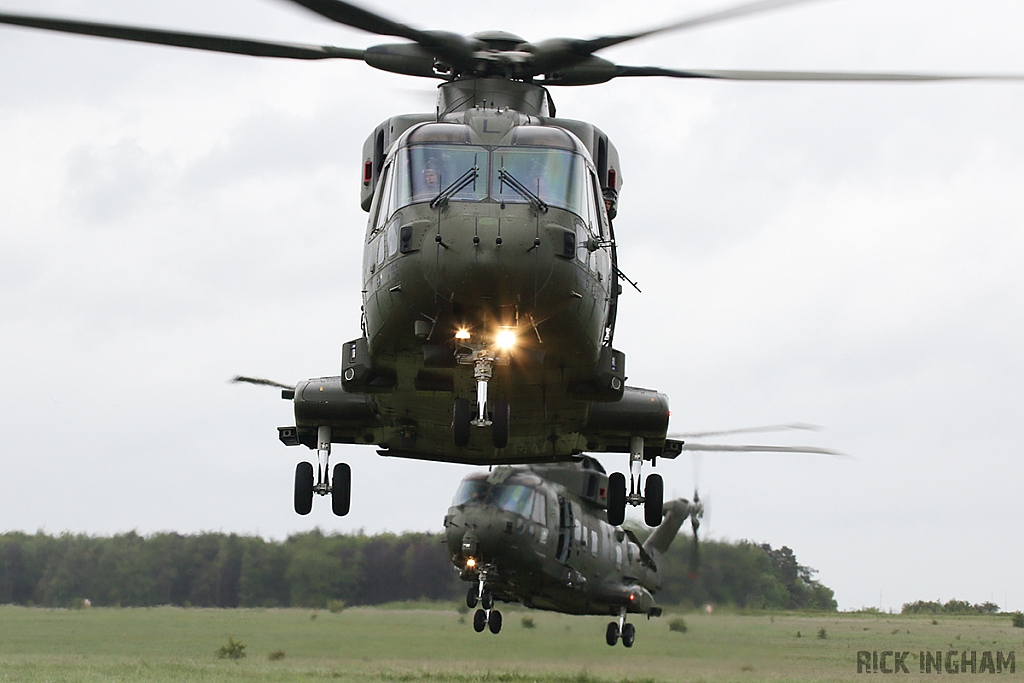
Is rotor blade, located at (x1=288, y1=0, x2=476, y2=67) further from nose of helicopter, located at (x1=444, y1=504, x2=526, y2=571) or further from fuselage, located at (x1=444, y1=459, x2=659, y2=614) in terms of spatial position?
fuselage, located at (x1=444, y1=459, x2=659, y2=614)

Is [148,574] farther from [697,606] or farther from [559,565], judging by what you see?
[697,606]

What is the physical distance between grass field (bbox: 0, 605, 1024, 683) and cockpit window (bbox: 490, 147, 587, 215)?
52.5ft

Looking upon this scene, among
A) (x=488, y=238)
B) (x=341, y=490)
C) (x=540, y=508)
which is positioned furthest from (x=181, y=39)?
Result: (x=540, y=508)

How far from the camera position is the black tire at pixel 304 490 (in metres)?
15.2

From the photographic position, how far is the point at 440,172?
10.8 metres

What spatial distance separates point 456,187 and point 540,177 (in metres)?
0.81

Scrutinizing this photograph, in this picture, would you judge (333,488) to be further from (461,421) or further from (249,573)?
(249,573)

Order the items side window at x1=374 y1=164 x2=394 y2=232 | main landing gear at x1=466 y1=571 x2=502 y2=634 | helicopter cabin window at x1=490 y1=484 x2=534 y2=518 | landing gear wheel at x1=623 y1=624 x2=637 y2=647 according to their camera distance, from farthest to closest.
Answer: landing gear wheel at x1=623 y1=624 x2=637 y2=647 < main landing gear at x1=466 y1=571 x2=502 y2=634 < helicopter cabin window at x1=490 y1=484 x2=534 y2=518 < side window at x1=374 y1=164 x2=394 y2=232

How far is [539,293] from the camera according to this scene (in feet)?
33.7

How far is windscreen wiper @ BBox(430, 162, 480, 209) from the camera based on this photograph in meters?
10.4

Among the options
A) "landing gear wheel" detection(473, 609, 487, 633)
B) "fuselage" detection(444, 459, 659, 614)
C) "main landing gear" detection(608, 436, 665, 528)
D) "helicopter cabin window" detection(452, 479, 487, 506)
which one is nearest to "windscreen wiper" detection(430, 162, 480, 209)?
"main landing gear" detection(608, 436, 665, 528)

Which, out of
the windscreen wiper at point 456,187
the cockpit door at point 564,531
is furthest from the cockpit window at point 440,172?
the cockpit door at point 564,531

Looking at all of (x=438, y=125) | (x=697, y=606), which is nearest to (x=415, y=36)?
(x=438, y=125)

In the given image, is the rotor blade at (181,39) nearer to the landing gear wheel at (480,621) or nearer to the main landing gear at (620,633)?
the landing gear wheel at (480,621)
